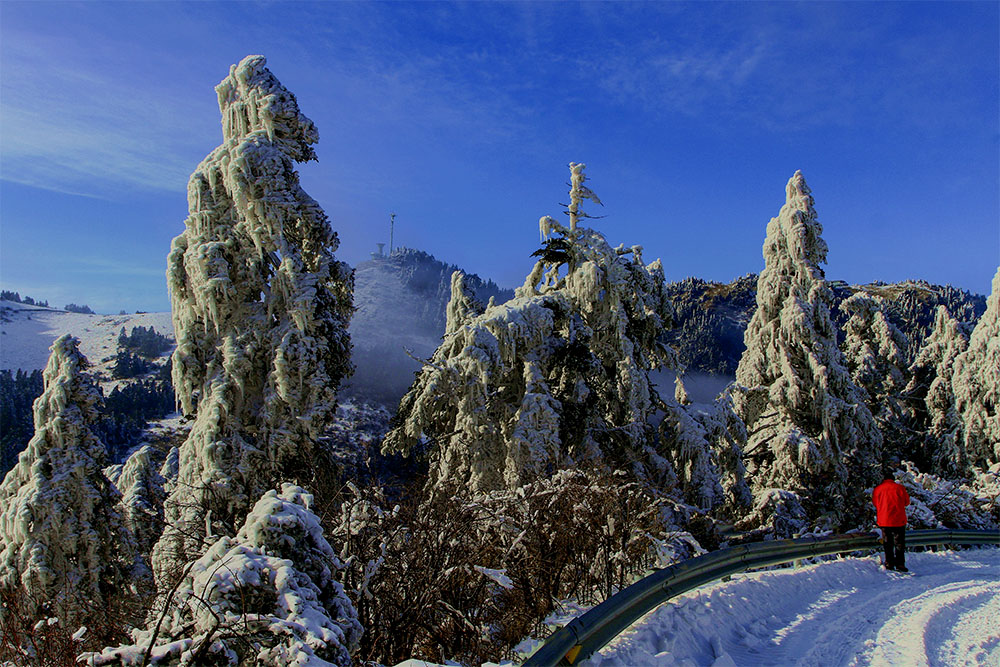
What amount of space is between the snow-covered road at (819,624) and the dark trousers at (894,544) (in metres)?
0.75

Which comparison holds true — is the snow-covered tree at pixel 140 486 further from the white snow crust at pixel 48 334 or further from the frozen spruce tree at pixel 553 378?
the white snow crust at pixel 48 334

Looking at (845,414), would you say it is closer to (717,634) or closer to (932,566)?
(932,566)

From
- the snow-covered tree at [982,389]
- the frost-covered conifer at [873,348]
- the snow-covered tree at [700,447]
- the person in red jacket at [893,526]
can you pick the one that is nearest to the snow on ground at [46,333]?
the frost-covered conifer at [873,348]

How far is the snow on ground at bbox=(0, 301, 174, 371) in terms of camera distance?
158500 millimetres

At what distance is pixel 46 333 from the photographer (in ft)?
618

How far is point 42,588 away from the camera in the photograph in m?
15.0

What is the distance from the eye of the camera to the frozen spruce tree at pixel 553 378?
12891 mm

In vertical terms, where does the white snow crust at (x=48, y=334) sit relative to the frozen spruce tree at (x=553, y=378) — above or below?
above

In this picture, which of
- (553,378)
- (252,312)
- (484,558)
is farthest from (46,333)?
(484,558)

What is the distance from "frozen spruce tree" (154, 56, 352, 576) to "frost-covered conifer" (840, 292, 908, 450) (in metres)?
24.9

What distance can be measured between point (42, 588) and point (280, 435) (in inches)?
328

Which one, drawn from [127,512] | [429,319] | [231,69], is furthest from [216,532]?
[429,319]

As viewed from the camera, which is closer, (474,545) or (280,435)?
(474,545)

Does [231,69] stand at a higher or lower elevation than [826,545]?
higher
